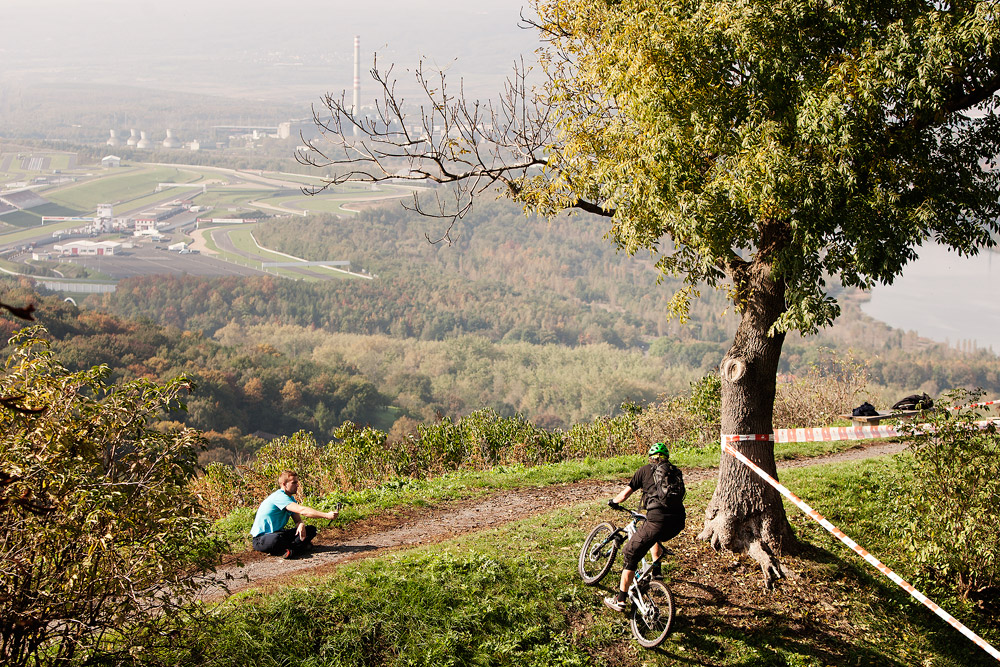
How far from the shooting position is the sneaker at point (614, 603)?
6.38 metres

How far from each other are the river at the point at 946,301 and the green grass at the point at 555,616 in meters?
107

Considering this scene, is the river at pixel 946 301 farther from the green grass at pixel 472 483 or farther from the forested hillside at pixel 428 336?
the green grass at pixel 472 483

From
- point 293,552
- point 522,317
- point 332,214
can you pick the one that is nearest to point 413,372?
point 522,317

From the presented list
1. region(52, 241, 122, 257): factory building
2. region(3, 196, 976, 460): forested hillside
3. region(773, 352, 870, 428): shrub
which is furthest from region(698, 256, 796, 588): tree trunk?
region(52, 241, 122, 257): factory building

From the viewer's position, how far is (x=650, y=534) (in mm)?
6195

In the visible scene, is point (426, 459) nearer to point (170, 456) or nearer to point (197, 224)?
point (170, 456)

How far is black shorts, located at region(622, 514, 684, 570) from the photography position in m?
6.18

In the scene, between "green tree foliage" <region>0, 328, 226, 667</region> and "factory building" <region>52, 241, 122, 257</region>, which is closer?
"green tree foliage" <region>0, 328, 226, 667</region>

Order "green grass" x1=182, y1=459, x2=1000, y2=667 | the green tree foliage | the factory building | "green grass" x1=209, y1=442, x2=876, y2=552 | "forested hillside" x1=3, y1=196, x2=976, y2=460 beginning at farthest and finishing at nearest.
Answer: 1. the factory building
2. "forested hillside" x1=3, y1=196, x2=976, y2=460
3. "green grass" x1=209, y1=442, x2=876, y2=552
4. "green grass" x1=182, y1=459, x2=1000, y2=667
5. the green tree foliage

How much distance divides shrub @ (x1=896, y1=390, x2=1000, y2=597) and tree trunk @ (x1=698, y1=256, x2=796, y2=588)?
1.15 metres

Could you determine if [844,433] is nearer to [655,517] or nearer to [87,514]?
[655,517]

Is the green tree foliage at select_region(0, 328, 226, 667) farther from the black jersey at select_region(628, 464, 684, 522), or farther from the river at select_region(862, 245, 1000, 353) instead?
the river at select_region(862, 245, 1000, 353)

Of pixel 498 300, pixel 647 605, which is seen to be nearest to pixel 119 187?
pixel 498 300

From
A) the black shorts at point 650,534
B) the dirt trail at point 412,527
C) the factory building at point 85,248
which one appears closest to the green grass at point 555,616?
the black shorts at point 650,534
